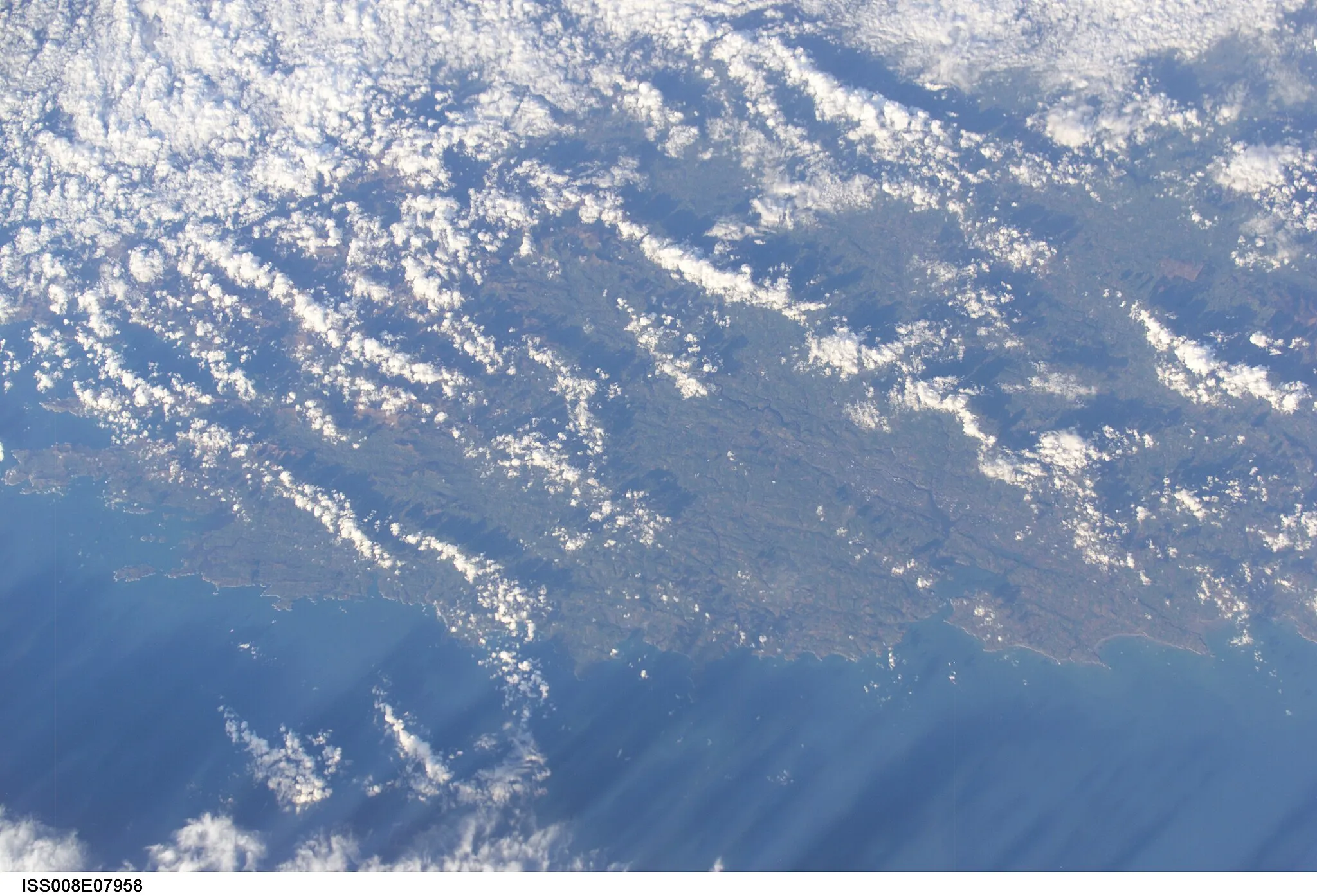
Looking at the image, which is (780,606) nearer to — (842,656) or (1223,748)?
(842,656)

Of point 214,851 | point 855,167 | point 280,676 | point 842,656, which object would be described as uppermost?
point 855,167

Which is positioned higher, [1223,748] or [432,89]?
[432,89]

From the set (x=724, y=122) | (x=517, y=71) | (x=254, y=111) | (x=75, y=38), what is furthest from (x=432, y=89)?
(x=75, y=38)

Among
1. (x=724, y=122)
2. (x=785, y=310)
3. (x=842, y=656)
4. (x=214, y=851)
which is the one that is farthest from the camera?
(x=724, y=122)

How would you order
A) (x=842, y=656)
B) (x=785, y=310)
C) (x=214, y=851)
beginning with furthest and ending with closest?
(x=785, y=310) → (x=842, y=656) → (x=214, y=851)

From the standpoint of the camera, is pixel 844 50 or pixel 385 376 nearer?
pixel 385 376

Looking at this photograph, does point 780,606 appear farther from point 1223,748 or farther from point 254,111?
point 254,111
